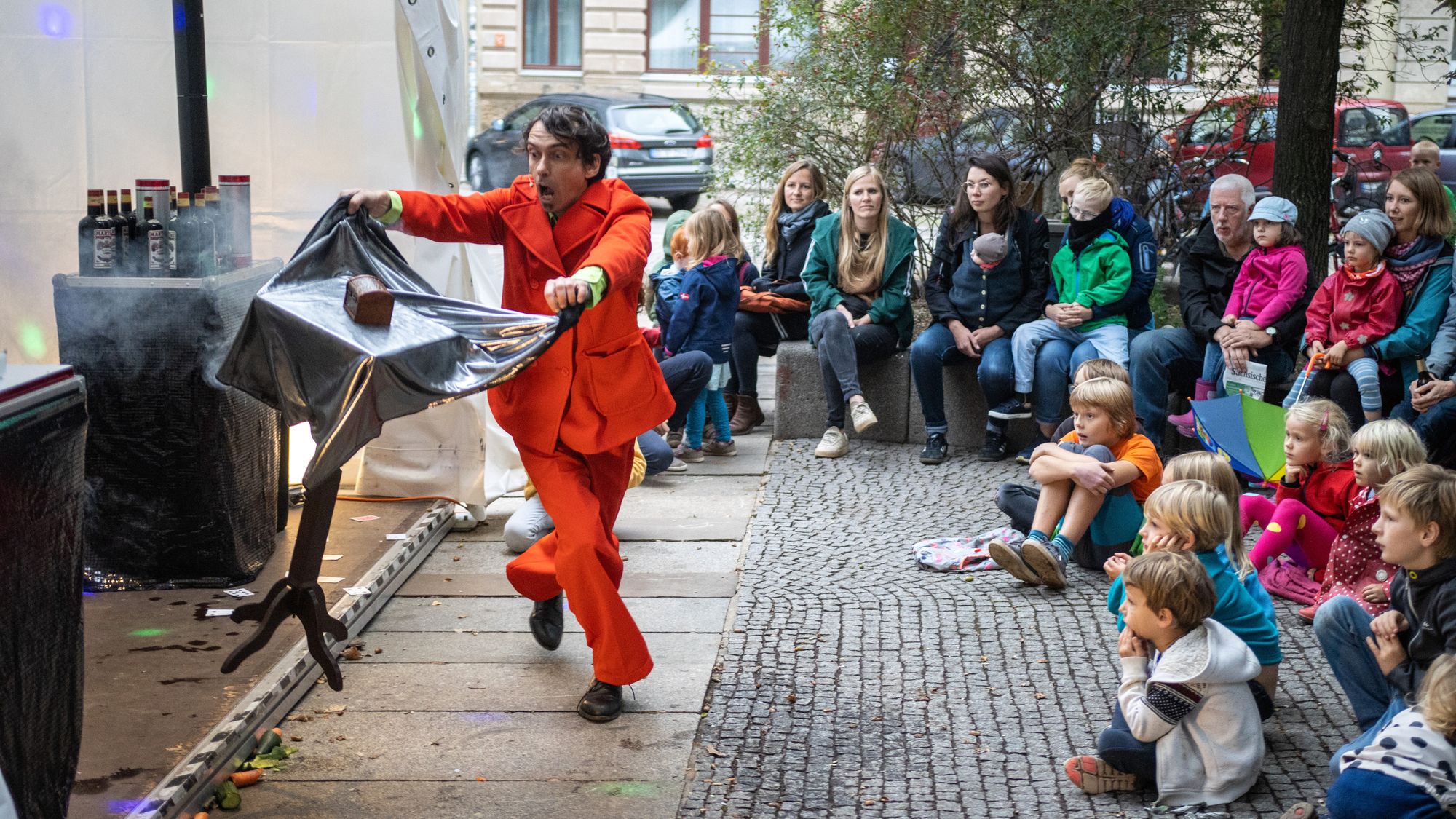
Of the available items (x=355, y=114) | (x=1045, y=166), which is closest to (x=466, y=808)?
(x=355, y=114)

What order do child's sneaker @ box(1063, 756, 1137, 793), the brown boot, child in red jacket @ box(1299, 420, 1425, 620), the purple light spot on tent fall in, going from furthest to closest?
the brown boot, the purple light spot on tent, child in red jacket @ box(1299, 420, 1425, 620), child's sneaker @ box(1063, 756, 1137, 793)

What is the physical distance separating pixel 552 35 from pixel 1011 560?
81.6 feet

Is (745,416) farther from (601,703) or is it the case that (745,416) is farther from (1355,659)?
(1355,659)

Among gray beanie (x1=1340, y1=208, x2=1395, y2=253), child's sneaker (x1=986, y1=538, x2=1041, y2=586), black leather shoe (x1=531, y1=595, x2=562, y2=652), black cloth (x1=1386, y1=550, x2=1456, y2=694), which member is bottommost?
black leather shoe (x1=531, y1=595, x2=562, y2=652)

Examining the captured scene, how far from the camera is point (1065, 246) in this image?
24.3 feet

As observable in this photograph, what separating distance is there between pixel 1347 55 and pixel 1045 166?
39.5ft

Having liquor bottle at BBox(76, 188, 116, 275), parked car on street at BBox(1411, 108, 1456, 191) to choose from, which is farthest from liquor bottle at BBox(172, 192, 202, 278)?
parked car on street at BBox(1411, 108, 1456, 191)

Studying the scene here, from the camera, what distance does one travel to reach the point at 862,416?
748 cm

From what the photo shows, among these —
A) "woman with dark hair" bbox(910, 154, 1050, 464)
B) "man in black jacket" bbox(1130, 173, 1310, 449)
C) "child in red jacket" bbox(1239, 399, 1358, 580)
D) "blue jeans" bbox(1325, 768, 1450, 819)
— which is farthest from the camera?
"woman with dark hair" bbox(910, 154, 1050, 464)

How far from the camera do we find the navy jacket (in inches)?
297

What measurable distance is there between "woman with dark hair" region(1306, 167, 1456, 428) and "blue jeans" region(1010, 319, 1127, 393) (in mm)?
1112

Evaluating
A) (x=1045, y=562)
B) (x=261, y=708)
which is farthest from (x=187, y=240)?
(x=1045, y=562)

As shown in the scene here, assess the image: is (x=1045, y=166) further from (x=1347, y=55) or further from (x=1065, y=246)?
(x=1347, y=55)

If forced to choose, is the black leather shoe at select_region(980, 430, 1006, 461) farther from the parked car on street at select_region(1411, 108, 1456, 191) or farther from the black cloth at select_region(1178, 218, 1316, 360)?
the parked car on street at select_region(1411, 108, 1456, 191)
